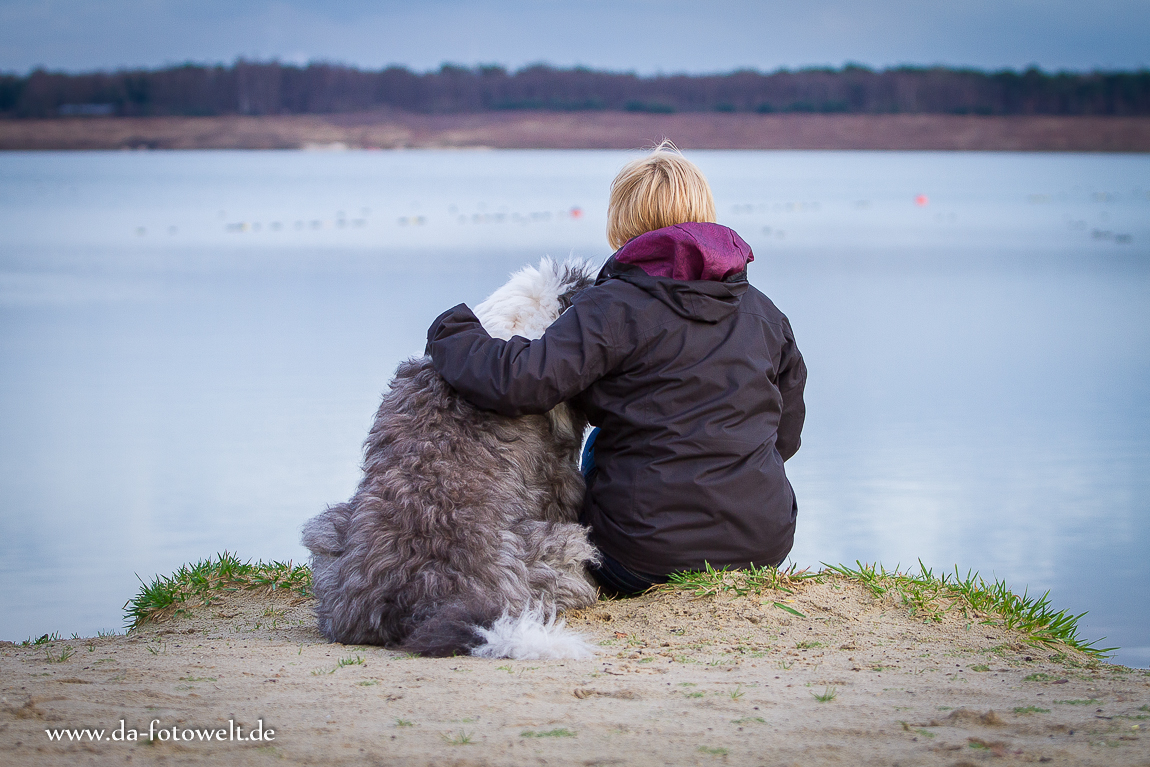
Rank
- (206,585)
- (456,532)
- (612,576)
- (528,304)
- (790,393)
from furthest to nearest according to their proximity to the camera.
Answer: (206,585)
(790,393)
(612,576)
(528,304)
(456,532)

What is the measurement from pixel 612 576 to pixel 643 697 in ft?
3.67

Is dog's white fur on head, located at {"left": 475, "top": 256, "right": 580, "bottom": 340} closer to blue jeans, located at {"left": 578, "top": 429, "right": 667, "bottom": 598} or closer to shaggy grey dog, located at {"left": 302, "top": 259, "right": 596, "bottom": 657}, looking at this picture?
shaggy grey dog, located at {"left": 302, "top": 259, "right": 596, "bottom": 657}

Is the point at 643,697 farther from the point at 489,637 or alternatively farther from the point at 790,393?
the point at 790,393

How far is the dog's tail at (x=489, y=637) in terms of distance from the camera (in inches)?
141

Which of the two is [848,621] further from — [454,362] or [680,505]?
[454,362]

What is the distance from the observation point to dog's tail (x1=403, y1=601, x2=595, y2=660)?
11.8 feet

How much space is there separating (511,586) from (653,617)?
606 millimetres

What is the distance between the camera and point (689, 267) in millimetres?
3955

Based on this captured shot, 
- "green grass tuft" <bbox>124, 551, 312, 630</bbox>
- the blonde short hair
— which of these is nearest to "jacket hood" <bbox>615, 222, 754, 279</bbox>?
the blonde short hair

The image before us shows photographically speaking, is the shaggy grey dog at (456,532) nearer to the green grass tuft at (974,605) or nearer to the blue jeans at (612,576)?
the blue jeans at (612,576)

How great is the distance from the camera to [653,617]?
407cm

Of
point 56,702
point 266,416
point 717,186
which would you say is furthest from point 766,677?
point 717,186

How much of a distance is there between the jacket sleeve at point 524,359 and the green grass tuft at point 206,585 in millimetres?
1874

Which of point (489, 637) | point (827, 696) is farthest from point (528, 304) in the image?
point (827, 696)
